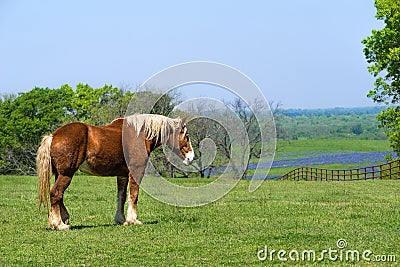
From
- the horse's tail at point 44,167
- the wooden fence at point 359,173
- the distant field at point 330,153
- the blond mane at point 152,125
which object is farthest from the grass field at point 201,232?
the distant field at point 330,153

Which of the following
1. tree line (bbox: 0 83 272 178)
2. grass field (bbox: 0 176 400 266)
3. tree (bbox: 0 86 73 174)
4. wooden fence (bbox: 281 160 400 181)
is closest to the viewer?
grass field (bbox: 0 176 400 266)

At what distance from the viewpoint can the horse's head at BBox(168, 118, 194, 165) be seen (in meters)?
12.3

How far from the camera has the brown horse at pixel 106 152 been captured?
1137cm

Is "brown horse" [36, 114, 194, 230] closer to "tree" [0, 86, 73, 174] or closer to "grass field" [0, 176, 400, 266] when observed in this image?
"grass field" [0, 176, 400, 266]

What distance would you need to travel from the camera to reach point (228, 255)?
8844mm

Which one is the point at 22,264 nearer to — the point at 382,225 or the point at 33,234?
the point at 33,234

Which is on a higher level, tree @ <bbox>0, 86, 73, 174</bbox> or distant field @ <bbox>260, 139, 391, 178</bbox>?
tree @ <bbox>0, 86, 73, 174</bbox>

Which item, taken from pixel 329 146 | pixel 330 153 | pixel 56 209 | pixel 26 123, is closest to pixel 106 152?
pixel 56 209

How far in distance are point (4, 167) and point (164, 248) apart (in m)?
53.1

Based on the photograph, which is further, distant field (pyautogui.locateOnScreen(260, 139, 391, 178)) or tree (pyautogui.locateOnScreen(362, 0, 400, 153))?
distant field (pyautogui.locateOnScreen(260, 139, 391, 178))

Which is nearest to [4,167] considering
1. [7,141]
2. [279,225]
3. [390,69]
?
[7,141]

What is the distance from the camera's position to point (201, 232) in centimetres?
1096

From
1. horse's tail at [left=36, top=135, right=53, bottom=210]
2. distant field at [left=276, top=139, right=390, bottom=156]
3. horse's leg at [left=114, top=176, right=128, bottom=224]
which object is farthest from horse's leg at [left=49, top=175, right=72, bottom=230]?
distant field at [left=276, top=139, right=390, bottom=156]

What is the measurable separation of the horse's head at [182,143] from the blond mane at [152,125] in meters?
0.13
